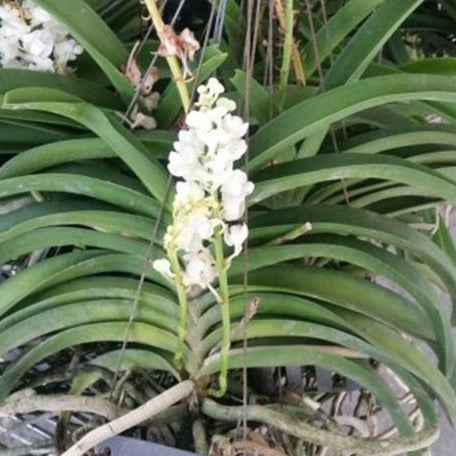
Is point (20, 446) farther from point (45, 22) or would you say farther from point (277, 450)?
point (45, 22)

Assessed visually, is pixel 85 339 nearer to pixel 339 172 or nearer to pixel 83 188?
pixel 83 188

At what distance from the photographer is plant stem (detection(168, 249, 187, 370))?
1.64 feet

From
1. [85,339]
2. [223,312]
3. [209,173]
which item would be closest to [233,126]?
[209,173]

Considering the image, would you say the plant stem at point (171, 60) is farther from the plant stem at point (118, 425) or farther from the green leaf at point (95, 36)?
the plant stem at point (118, 425)

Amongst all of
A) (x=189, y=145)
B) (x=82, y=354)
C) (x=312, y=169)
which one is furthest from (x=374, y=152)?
(x=82, y=354)

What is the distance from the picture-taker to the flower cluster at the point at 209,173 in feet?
1.52

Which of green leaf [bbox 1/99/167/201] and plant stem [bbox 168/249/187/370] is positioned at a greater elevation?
green leaf [bbox 1/99/167/201]

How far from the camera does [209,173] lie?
1.55 feet

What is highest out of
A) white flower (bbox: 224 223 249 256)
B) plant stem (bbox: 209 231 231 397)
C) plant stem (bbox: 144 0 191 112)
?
plant stem (bbox: 144 0 191 112)

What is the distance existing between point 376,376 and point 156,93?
26 cm

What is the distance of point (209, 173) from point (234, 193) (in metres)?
0.02

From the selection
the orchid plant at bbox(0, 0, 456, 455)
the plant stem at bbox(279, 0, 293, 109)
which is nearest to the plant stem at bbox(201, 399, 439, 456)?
the orchid plant at bbox(0, 0, 456, 455)

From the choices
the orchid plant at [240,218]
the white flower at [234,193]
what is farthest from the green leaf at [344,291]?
the white flower at [234,193]

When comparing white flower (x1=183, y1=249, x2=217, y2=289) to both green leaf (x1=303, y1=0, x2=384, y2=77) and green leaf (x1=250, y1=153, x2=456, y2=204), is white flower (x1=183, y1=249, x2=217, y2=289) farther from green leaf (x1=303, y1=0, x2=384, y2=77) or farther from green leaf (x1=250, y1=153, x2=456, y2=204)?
green leaf (x1=303, y1=0, x2=384, y2=77)
